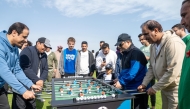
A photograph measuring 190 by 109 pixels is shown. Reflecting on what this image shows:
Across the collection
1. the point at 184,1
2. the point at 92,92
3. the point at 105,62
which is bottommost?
the point at 92,92

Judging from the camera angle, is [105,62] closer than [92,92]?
No

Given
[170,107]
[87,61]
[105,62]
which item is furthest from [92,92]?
[87,61]

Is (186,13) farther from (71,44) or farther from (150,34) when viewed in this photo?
(71,44)

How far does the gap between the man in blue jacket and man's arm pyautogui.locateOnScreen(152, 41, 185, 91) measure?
6.68 feet

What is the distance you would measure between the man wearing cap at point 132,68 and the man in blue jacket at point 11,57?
1.79 meters

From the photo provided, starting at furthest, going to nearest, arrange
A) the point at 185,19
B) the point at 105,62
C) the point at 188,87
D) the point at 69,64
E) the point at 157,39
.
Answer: the point at 69,64 < the point at 105,62 < the point at 157,39 < the point at 185,19 < the point at 188,87

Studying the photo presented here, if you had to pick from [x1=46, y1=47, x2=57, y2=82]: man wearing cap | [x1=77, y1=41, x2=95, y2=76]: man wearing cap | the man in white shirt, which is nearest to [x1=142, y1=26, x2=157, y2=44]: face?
the man in white shirt

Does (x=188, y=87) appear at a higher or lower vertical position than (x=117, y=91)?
higher

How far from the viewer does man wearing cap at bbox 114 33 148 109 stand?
3.23m

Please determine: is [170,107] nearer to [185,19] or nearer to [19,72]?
[185,19]

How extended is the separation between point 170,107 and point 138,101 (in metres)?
0.81

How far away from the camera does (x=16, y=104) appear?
338 cm

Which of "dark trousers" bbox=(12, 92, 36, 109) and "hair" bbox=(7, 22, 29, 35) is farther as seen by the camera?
"dark trousers" bbox=(12, 92, 36, 109)

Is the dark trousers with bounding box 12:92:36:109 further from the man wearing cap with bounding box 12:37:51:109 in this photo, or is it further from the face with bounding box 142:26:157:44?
the face with bounding box 142:26:157:44
